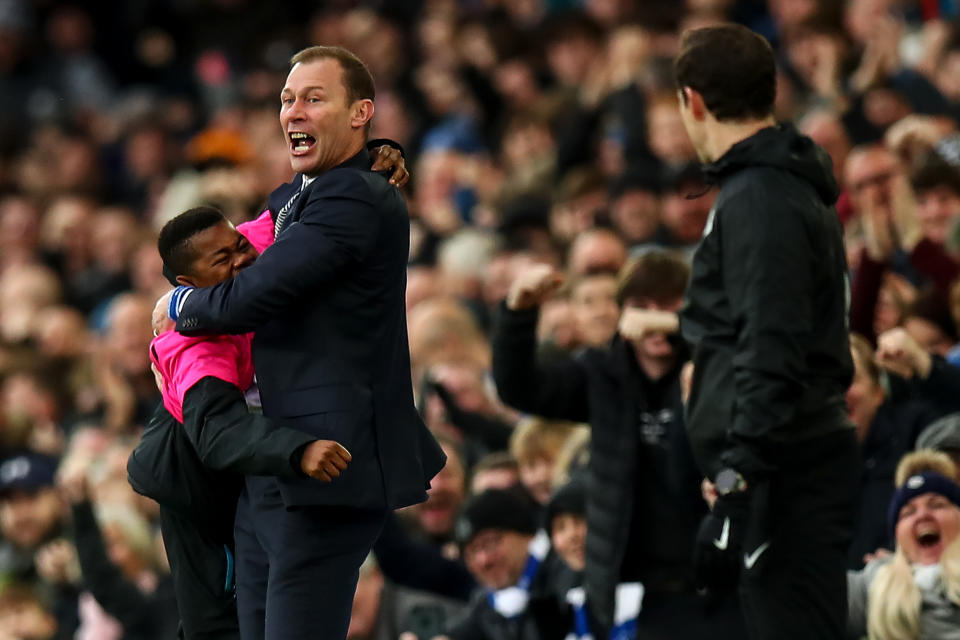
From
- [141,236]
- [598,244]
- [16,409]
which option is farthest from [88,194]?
[598,244]

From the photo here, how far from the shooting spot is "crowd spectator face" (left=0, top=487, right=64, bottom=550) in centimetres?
872

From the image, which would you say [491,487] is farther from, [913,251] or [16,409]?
[16,409]

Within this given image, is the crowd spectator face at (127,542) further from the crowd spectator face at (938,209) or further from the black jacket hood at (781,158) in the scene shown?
the black jacket hood at (781,158)

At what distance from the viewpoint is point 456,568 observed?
7.10 meters

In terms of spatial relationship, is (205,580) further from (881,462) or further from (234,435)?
(881,462)

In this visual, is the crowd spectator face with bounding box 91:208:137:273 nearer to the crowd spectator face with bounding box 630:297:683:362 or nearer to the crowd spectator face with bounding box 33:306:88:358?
the crowd spectator face with bounding box 33:306:88:358

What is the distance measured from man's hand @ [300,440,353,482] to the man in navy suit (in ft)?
0.26

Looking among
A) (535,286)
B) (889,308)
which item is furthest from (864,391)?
(535,286)

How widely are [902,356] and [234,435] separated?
2471mm

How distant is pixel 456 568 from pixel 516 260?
2.50m

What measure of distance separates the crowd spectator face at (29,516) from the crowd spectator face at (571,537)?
10.6 feet

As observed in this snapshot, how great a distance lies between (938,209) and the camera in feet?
23.8

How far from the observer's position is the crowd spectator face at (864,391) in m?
6.12

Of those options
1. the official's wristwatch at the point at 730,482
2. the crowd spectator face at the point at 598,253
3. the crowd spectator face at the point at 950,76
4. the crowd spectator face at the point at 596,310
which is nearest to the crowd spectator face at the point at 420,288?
the crowd spectator face at the point at 598,253
